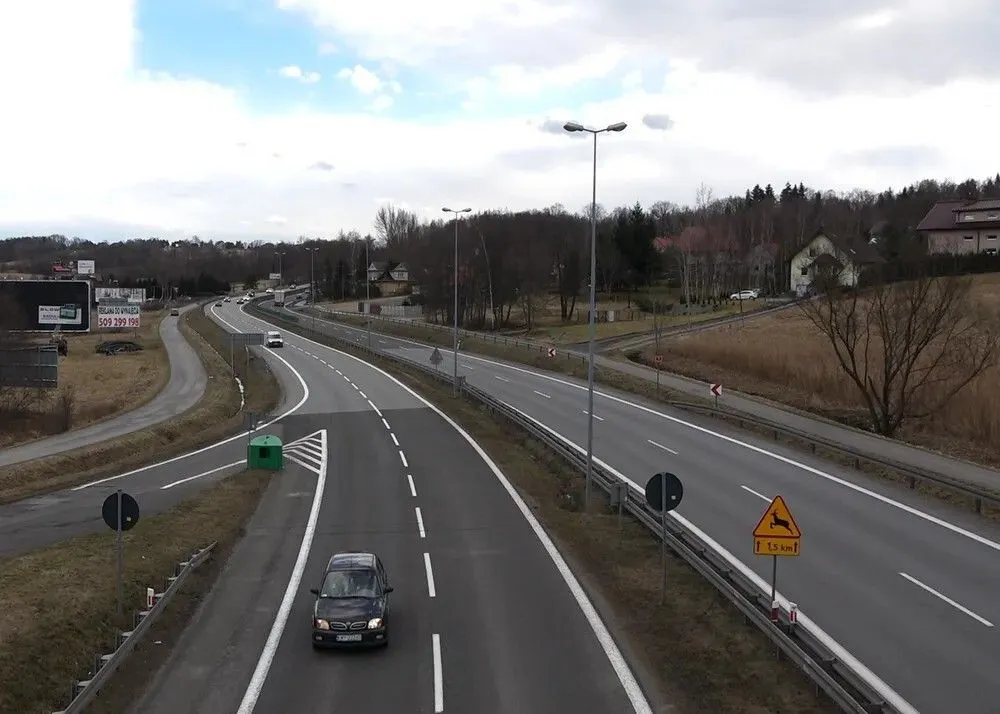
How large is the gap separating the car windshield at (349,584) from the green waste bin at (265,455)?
1583 cm

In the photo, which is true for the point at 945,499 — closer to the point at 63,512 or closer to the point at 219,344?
the point at 63,512

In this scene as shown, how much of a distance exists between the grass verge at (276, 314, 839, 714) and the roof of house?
284ft

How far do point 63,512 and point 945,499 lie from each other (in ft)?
84.0

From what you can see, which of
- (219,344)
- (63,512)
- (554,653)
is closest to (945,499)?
(554,653)

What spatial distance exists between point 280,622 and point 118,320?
83.8 meters

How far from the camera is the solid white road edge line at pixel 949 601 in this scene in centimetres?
1505

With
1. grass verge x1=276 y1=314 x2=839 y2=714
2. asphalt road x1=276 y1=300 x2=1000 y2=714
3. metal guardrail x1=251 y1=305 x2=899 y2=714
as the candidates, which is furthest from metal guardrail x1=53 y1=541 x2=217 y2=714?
asphalt road x1=276 y1=300 x2=1000 y2=714

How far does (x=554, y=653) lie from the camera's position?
14070 millimetres

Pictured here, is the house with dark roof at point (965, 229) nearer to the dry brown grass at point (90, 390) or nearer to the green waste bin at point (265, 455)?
the dry brown grass at point (90, 390)

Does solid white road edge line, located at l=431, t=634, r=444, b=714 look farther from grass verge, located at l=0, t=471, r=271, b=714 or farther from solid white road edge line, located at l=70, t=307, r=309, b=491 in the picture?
solid white road edge line, located at l=70, t=307, r=309, b=491

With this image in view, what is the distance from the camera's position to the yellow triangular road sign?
13281 millimetres

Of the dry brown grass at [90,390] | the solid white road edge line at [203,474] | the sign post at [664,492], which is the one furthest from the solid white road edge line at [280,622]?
the dry brown grass at [90,390]

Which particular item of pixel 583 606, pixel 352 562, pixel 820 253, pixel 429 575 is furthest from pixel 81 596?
pixel 820 253

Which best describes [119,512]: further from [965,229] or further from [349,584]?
[965,229]
